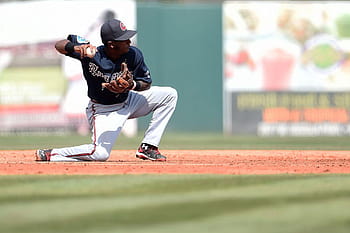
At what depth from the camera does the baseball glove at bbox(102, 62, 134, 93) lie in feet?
22.4

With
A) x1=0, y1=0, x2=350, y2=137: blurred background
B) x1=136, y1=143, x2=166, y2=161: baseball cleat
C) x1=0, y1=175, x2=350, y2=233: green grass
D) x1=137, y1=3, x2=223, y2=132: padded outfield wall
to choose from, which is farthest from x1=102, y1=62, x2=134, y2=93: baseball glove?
x1=137, y1=3, x2=223, y2=132: padded outfield wall

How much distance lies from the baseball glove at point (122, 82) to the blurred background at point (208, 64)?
9.29 meters

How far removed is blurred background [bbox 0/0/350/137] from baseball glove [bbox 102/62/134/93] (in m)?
9.29

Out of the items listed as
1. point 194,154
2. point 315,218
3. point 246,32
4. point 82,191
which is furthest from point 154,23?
point 315,218

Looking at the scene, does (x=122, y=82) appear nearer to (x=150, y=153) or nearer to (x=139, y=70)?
(x=139, y=70)

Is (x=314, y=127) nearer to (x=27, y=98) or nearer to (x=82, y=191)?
(x=27, y=98)

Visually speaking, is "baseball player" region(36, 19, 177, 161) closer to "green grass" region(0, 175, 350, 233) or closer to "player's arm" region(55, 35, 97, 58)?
"player's arm" region(55, 35, 97, 58)

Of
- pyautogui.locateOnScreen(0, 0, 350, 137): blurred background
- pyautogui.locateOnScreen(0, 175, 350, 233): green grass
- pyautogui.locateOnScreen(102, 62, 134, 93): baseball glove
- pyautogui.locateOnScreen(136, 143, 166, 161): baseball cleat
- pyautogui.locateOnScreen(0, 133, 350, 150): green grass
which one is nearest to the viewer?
pyautogui.locateOnScreen(0, 175, 350, 233): green grass

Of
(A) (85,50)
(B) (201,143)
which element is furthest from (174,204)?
(B) (201,143)

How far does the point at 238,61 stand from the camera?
16.7 metres

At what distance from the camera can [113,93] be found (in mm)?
7301

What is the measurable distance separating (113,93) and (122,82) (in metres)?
0.48

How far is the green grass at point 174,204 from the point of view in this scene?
3.73 meters

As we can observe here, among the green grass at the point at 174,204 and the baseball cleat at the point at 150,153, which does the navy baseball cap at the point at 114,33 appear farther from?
the green grass at the point at 174,204
